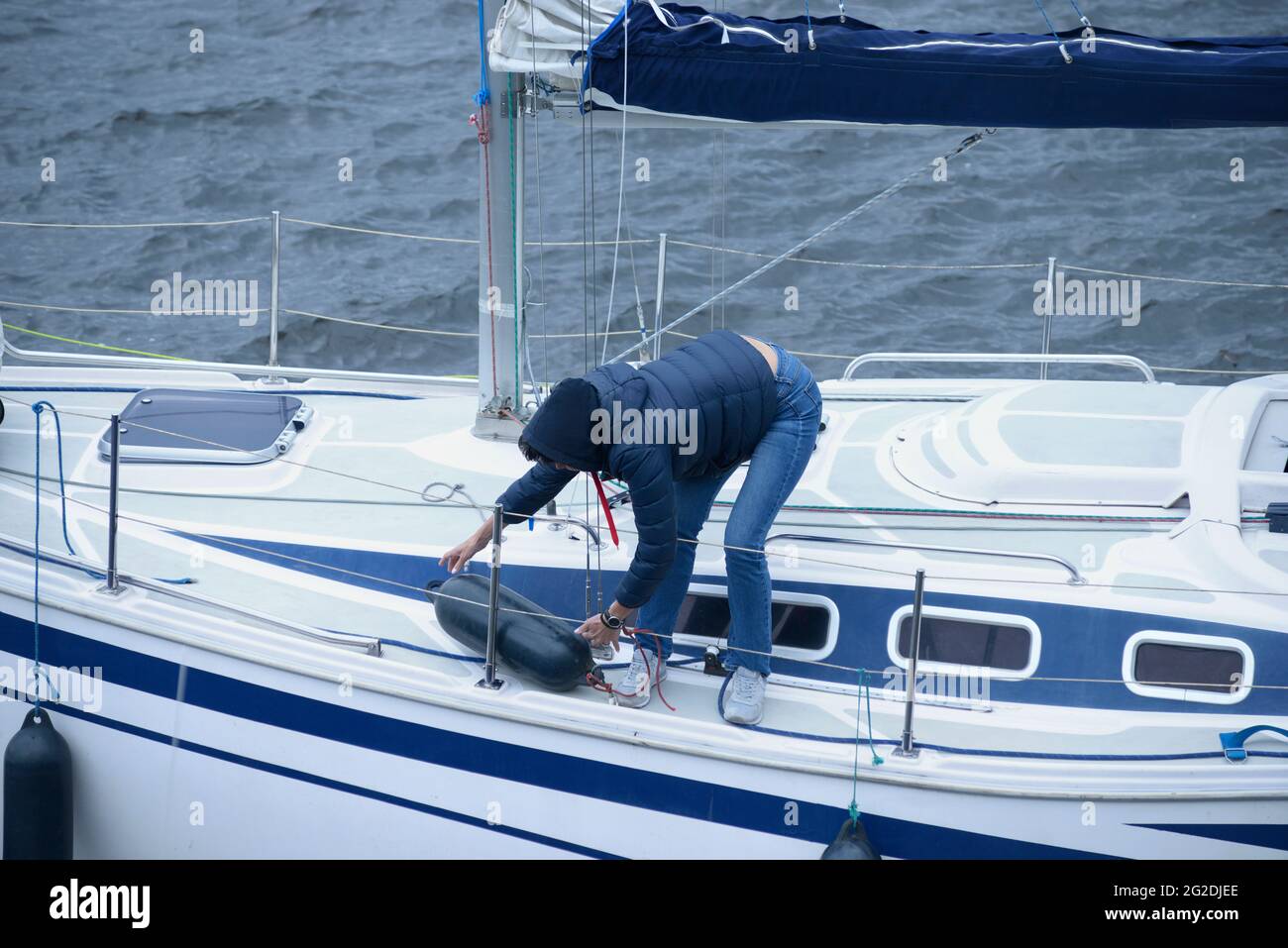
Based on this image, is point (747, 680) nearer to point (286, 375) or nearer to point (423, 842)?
point (423, 842)

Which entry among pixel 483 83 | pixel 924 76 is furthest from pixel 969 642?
pixel 483 83

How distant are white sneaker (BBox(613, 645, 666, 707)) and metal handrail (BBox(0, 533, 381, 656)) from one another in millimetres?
862

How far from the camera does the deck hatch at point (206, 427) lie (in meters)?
6.01

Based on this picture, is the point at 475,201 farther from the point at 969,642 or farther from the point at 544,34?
the point at 969,642

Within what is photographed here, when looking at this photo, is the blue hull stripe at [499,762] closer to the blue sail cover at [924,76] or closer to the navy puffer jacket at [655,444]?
the navy puffer jacket at [655,444]

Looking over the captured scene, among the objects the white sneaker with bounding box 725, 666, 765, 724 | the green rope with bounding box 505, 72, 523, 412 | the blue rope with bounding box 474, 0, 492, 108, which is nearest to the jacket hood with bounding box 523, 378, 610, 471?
the white sneaker with bounding box 725, 666, 765, 724

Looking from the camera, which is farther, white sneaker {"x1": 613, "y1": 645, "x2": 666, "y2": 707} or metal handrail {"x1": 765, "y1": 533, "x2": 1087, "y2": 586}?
metal handrail {"x1": 765, "y1": 533, "x2": 1087, "y2": 586}

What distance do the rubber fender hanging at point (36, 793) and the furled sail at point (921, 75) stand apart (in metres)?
3.02

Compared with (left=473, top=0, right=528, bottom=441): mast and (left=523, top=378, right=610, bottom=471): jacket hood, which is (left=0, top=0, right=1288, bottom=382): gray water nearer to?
(left=473, top=0, right=528, bottom=441): mast

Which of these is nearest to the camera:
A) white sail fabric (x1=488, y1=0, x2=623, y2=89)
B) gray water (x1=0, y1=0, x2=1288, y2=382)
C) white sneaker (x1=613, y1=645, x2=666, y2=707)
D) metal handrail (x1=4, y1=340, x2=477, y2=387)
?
white sneaker (x1=613, y1=645, x2=666, y2=707)

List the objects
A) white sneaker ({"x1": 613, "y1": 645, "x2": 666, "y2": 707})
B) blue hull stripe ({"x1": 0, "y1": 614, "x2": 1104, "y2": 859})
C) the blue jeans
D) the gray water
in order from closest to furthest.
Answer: blue hull stripe ({"x1": 0, "y1": 614, "x2": 1104, "y2": 859}), the blue jeans, white sneaker ({"x1": 613, "y1": 645, "x2": 666, "y2": 707}), the gray water

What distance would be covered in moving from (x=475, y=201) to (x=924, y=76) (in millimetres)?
8133

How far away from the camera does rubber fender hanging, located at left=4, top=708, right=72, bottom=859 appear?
4848 millimetres
